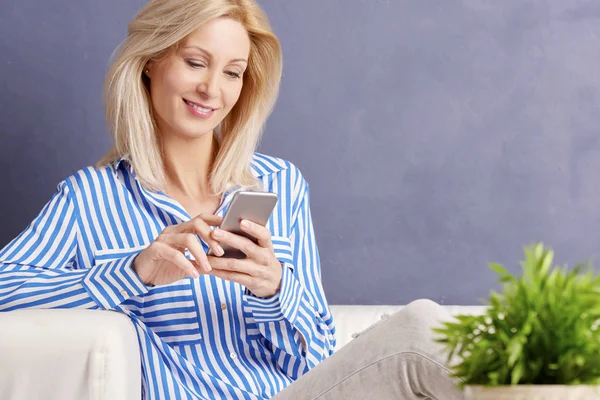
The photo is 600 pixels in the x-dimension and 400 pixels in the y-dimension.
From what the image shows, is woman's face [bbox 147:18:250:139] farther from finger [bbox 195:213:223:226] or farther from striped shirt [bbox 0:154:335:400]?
finger [bbox 195:213:223:226]

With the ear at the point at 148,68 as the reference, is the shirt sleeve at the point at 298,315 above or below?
below

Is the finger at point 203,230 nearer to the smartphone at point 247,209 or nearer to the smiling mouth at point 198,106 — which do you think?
the smartphone at point 247,209

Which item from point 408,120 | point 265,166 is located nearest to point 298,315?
point 265,166

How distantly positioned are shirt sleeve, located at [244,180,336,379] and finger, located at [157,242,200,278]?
0.22 m

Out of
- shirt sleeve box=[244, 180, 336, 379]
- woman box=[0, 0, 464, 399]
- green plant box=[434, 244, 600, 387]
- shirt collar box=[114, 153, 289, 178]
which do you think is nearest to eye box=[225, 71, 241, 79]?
woman box=[0, 0, 464, 399]

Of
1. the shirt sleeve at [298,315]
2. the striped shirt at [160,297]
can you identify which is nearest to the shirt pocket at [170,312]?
the striped shirt at [160,297]

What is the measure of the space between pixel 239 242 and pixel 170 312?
323 mm

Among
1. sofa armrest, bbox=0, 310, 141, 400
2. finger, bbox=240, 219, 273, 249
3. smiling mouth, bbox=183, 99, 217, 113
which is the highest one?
smiling mouth, bbox=183, 99, 217, 113

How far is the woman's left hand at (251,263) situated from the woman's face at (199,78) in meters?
0.43

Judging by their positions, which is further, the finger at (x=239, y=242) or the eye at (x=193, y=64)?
the eye at (x=193, y=64)

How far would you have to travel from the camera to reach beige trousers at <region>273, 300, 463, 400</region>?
1.30 m

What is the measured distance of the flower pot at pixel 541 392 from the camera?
859mm

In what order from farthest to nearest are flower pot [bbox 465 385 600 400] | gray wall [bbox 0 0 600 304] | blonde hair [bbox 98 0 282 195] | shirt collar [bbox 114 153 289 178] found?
gray wall [bbox 0 0 600 304], shirt collar [bbox 114 153 289 178], blonde hair [bbox 98 0 282 195], flower pot [bbox 465 385 600 400]

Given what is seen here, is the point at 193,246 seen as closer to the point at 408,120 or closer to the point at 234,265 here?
the point at 234,265
